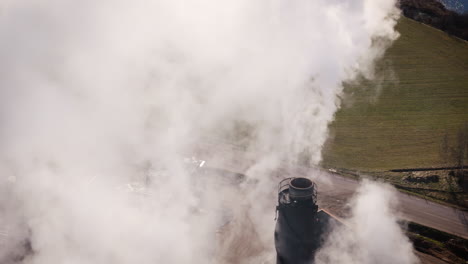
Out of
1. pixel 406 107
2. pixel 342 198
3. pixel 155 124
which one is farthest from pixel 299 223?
pixel 406 107

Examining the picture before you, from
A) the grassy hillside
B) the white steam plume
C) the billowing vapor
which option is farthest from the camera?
the grassy hillside

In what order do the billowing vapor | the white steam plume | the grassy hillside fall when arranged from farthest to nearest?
the grassy hillside < the billowing vapor < the white steam plume

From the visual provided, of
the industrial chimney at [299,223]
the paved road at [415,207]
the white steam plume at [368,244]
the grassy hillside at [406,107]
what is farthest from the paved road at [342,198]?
the industrial chimney at [299,223]

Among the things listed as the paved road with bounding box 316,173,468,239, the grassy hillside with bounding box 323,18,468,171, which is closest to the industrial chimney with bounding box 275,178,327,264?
the paved road with bounding box 316,173,468,239

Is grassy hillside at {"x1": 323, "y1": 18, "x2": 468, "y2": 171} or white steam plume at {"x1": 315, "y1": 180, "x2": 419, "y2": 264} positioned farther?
grassy hillside at {"x1": 323, "y1": 18, "x2": 468, "y2": 171}

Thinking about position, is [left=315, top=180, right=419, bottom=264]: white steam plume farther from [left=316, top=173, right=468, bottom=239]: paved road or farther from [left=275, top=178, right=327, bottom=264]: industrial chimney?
[left=316, top=173, right=468, bottom=239]: paved road

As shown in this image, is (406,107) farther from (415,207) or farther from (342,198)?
(342,198)
